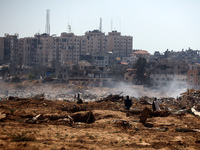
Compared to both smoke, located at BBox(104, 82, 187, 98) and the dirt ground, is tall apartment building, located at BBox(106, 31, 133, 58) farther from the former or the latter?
the dirt ground

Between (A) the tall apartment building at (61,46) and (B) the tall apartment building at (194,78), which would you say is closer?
(B) the tall apartment building at (194,78)

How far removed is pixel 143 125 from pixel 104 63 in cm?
8015

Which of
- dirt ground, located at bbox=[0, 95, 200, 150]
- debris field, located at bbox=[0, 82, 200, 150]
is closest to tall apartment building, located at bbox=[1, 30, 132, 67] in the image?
debris field, located at bbox=[0, 82, 200, 150]

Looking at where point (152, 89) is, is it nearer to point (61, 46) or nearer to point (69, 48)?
point (69, 48)

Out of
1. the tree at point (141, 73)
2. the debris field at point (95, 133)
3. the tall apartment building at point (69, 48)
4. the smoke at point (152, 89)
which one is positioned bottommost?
the smoke at point (152, 89)

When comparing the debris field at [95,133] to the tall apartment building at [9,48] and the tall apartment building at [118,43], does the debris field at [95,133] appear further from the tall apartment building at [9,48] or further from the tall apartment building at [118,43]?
the tall apartment building at [9,48]

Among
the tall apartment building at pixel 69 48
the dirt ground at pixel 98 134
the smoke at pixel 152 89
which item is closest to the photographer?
the dirt ground at pixel 98 134

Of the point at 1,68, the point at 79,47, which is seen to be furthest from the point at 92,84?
the point at 79,47

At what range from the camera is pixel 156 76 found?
71000mm

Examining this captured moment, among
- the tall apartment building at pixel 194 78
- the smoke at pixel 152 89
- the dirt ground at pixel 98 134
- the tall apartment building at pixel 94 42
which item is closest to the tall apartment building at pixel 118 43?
the tall apartment building at pixel 94 42

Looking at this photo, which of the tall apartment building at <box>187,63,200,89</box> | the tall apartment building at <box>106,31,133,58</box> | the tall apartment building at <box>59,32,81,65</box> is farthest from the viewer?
the tall apartment building at <box>106,31,133,58</box>

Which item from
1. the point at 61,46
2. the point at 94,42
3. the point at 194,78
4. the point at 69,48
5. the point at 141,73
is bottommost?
the point at 194,78

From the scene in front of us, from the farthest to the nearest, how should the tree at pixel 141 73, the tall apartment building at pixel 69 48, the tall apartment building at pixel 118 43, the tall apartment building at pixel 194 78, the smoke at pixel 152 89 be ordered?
the tall apartment building at pixel 118 43 → the tall apartment building at pixel 69 48 → the tree at pixel 141 73 → the tall apartment building at pixel 194 78 → the smoke at pixel 152 89

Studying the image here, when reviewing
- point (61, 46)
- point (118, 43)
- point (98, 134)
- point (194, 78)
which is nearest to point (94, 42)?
point (118, 43)
